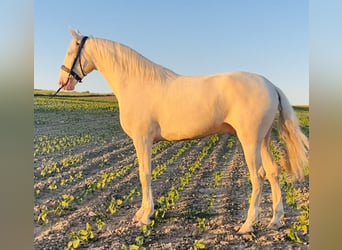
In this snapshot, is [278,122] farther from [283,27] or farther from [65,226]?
[65,226]

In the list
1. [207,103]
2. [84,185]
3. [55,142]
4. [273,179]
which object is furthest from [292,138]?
[55,142]

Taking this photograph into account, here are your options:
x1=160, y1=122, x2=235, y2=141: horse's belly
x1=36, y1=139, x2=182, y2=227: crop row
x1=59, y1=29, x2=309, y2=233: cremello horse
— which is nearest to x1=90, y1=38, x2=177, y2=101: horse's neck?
x1=59, y1=29, x2=309, y2=233: cremello horse

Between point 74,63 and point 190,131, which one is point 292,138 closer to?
point 190,131

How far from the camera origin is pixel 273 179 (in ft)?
8.39

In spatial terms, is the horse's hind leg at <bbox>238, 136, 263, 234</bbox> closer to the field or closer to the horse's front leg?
the field

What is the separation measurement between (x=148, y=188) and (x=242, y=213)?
0.59 meters

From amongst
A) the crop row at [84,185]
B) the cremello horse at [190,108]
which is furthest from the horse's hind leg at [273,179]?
the crop row at [84,185]

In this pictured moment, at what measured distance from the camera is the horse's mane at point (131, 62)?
8.43ft

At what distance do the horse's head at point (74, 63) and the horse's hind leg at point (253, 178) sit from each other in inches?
40.7

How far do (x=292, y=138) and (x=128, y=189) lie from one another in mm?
1028

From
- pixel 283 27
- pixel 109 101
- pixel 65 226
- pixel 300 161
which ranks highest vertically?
pixel 283 27

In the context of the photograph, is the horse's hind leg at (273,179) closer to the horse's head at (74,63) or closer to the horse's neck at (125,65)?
the horse's neck at (125,65)

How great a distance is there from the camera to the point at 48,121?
8.52ft
